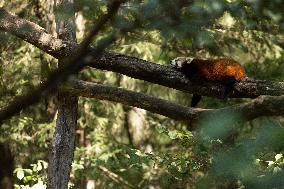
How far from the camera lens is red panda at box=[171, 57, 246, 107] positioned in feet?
14.8

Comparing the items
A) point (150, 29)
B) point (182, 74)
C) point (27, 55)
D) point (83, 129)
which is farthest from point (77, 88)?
point (83, 129)

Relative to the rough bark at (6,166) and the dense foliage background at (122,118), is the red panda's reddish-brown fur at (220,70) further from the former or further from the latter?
the rough bark at (6,166)

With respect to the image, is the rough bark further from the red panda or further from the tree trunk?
the red panda

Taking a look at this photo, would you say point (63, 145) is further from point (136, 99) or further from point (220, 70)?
point (220, 70)

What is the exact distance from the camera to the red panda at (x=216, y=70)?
14.8ft

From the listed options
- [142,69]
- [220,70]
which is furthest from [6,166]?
[220,70]

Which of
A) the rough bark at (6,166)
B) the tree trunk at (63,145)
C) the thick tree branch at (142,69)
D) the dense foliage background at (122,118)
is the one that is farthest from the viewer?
the rough bark at (6,166)

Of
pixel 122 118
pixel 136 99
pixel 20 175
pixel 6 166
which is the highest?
pixel 136 99

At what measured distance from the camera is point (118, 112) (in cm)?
884

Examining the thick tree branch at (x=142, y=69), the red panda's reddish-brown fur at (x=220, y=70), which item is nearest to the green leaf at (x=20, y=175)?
the thick tree branch at (x=142, y=69)

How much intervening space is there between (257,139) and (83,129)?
8339mm

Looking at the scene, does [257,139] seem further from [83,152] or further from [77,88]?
[83,152]

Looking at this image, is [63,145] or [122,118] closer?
[63,145]

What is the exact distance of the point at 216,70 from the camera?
4.79 metres
